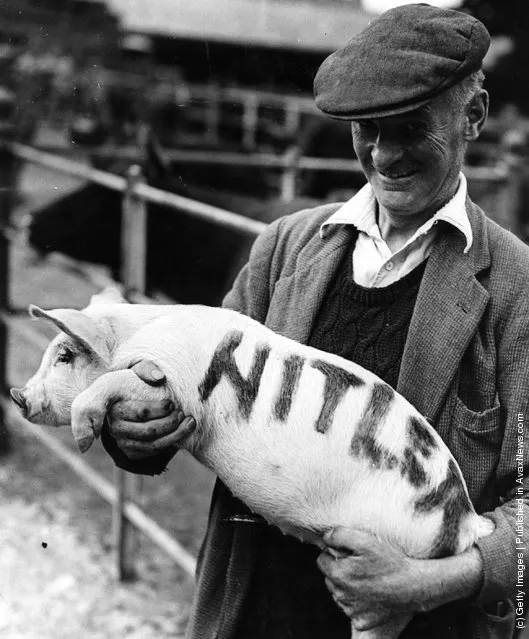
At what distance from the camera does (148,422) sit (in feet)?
4.15

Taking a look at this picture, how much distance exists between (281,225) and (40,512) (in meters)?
2.59

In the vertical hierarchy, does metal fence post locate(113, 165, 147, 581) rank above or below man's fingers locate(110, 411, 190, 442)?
below

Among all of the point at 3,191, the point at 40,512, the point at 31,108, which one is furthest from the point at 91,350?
the point at 31,108

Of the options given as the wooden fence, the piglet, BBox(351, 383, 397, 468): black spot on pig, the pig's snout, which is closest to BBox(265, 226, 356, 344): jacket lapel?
the piglet

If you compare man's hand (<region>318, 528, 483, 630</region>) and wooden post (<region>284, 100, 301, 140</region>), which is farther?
wooden post (<region>284, 100, 301, 140</region>)

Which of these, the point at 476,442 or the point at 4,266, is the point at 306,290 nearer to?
the point at 476,442

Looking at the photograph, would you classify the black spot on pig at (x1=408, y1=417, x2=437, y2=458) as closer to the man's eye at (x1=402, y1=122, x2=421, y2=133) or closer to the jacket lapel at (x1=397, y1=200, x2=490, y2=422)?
the jacket lapel at (x1=397, y1=200, x2=490, y2=422)

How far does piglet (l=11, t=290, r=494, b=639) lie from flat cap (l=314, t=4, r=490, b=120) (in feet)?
1.17

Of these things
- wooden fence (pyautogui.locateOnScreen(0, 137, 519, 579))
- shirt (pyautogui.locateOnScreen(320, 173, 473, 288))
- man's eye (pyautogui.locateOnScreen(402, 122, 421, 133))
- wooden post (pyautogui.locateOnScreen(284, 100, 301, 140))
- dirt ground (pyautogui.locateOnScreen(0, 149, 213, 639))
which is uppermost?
man's eye (pyautogui.locateOnScreen(402, 122, 421, 133))

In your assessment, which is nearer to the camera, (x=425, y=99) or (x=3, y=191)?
(x=425, y=99)

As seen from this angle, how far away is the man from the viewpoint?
1.26 m

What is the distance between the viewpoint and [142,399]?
1.26 meters

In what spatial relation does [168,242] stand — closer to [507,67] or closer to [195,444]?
[195,444]

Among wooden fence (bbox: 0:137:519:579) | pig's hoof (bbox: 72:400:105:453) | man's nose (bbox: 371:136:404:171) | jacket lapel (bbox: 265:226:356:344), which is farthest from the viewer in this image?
wooden fence (bbox: 0:137:519:579)
